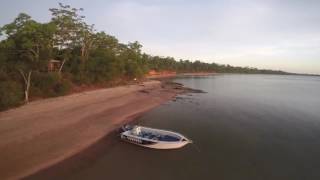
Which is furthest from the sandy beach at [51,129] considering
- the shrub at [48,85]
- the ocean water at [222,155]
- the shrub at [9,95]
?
the shrub at [48,85]

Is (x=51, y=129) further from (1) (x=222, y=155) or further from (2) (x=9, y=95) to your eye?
(1) (x=222, y=155)

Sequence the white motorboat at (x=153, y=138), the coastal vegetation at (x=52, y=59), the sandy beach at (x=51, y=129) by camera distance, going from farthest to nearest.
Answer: the coastal vegetation at (x=52, y=59)
the white motorboat at (x=153, y=138)
the sandy beach at (x=51, y=129)

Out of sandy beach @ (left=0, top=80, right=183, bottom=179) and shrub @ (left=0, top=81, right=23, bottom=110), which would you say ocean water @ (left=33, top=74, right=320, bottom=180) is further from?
shrub @ (left=0, top=81, right=23, bottom=110)

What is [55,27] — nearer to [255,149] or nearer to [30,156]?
[30,156]

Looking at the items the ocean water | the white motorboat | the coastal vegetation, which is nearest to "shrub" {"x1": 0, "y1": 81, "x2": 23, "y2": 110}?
the coastal vegetation

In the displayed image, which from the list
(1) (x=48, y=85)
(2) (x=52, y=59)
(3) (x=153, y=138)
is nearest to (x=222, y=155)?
(3) (x=153, y=138)

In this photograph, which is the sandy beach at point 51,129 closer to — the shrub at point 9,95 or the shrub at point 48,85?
the shrub at point 9,95
